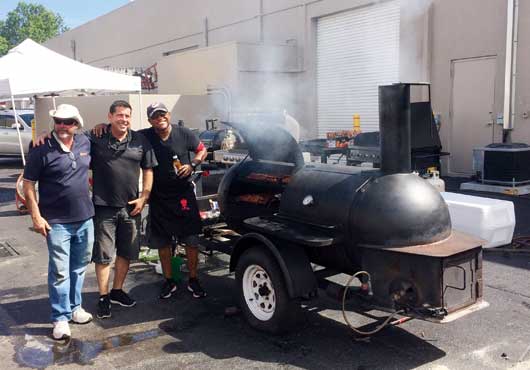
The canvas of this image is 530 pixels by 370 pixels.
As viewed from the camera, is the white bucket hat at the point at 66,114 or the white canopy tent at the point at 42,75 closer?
the white bucket hat at the point at 66,114

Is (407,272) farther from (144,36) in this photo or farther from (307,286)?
(144,36)

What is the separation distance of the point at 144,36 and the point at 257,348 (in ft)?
73.5

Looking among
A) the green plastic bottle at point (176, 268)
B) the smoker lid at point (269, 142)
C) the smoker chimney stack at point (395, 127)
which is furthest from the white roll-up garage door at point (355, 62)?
the smoker chimney stack at point (395, 127)

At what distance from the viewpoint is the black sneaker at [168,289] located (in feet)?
15.7

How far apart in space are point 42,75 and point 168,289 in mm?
6149

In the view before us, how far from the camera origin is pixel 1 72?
8945 mm

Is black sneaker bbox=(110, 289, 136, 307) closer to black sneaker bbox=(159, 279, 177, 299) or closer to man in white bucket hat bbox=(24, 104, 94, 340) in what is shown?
black sneaker bbox=(159, 279, 177, 299)

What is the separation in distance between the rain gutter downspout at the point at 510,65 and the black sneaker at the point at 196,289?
763 centimetres

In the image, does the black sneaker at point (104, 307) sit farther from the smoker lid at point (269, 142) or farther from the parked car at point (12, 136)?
the parked car at point (12, 136)

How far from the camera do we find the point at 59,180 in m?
3.92

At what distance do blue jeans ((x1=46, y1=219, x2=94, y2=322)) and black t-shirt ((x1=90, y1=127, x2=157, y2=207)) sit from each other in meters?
0.26

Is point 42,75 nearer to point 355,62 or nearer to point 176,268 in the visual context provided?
point 176,268

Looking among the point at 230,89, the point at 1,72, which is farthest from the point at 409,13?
the point at 1,72

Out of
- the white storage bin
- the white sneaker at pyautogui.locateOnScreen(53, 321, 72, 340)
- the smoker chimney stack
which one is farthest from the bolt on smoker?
the white storage bin
